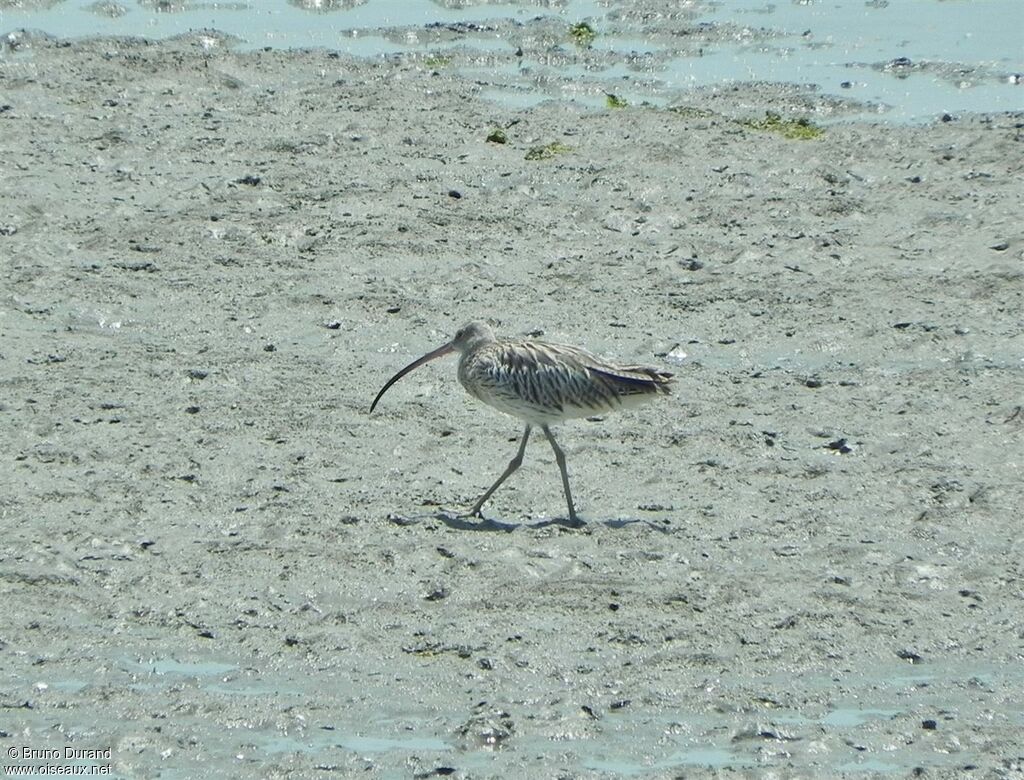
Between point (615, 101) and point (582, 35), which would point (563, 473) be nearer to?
point (615, 101)

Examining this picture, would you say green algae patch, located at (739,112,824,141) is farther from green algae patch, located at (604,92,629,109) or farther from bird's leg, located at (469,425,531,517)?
bird's leg, located at (469,425,531,517)

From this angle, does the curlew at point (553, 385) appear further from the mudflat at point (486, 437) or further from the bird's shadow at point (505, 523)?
the mudflat at point (486, 437)

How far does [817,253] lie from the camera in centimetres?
1216

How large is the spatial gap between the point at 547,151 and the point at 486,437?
400cm

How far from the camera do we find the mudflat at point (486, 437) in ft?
24.4

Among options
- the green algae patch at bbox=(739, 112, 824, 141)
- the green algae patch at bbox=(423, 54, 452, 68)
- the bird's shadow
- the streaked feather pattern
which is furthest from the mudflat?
the streaked feather pattern

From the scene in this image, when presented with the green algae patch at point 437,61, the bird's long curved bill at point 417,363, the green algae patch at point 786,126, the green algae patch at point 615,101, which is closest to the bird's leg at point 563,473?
the bird's long curved bill at point 417,363

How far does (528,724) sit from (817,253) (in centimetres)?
560

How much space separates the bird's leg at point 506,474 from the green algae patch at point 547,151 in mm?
4233

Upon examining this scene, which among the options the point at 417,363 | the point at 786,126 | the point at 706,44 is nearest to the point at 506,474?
the point at 417,363

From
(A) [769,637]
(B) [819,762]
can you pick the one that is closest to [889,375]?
(A) [769,637]

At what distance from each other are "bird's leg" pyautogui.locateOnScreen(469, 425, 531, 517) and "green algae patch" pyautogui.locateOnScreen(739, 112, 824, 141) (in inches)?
202

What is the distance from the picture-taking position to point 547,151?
44.6 ft

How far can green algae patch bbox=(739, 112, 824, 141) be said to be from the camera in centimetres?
1401
